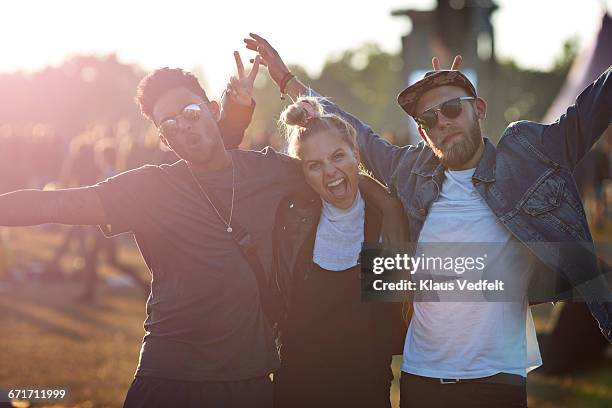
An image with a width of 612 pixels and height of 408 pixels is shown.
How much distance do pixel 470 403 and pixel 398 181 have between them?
41.5 inches

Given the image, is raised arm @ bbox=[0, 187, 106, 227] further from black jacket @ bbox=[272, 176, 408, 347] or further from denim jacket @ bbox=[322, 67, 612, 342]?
denim jacket @ bbox=[322, 67, 612, 342]

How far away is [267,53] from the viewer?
15.7ft

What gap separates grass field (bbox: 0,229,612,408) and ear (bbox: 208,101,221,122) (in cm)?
307

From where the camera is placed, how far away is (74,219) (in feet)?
12.3

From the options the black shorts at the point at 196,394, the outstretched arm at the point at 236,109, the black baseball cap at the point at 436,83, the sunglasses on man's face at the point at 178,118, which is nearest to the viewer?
the black shorts at the point at 196,394

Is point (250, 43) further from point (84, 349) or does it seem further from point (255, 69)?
point (84, 349)

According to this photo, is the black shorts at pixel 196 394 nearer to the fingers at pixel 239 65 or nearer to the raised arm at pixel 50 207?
the raised arm at pixel 50 207

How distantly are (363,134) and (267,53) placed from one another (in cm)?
69

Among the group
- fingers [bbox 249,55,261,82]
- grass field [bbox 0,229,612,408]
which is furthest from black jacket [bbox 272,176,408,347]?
grass field [bbox 0,229,612,408]

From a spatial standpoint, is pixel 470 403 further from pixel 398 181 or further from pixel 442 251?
pixel 398 181

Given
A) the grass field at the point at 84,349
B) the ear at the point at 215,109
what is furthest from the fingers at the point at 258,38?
the grass field at the point at 84,349

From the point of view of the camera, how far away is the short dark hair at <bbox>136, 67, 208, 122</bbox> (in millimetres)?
4086

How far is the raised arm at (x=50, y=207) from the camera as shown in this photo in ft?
12.0

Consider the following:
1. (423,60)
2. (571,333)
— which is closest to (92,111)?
(423,60)
